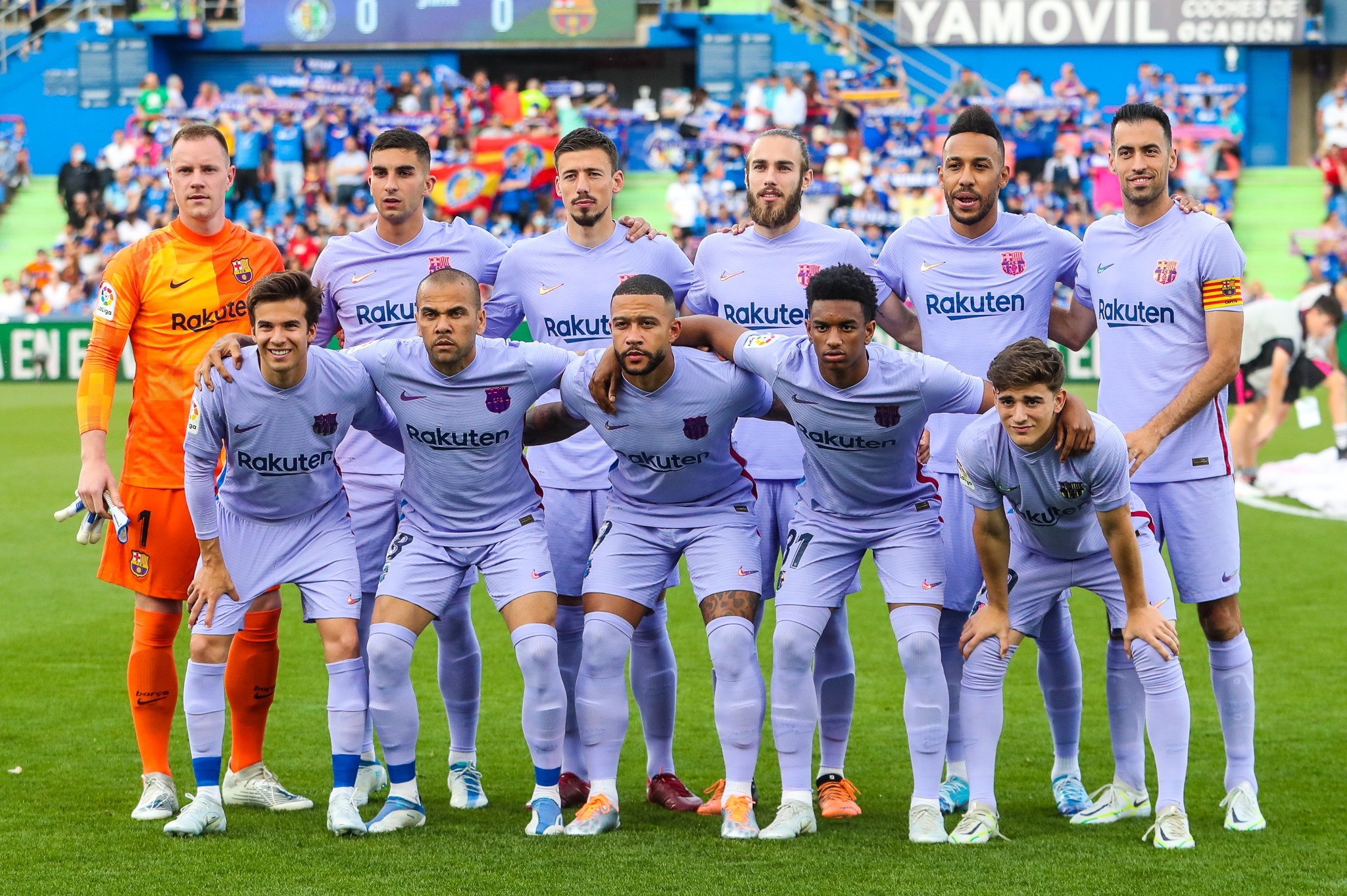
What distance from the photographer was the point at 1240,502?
13.9 metres

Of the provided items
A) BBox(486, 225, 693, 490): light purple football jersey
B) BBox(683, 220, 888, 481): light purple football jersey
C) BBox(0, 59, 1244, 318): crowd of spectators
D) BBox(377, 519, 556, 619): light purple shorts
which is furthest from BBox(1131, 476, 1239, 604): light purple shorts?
BBox(0, 59, 1244, 318): crowd of spectators

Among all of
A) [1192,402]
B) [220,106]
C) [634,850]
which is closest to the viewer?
[634,850]

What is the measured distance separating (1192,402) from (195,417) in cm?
348

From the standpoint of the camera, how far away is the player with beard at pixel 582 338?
19.3 feet

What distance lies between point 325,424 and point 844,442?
72.4 inches

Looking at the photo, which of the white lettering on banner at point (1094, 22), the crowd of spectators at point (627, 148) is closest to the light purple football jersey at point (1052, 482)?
the crowd of spectators at point (627, 148)

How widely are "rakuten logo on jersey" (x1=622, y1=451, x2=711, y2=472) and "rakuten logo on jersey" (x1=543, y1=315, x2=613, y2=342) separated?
0.63 meters

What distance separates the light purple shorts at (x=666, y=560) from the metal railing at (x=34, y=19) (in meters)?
32.4

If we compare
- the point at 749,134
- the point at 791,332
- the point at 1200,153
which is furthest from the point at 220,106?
the point at 791,332

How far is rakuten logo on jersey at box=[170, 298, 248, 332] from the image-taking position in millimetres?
5773

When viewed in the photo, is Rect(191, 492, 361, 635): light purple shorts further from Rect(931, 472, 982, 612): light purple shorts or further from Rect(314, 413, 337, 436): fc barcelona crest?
Rect(931, 472, 982, 612): light purple shorts

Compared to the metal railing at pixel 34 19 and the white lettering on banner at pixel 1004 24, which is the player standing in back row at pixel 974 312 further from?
the metal railing at pixel 34 19

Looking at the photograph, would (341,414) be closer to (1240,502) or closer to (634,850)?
(634,850)

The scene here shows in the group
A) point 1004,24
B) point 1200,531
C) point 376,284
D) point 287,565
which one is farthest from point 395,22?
point 1200,531
